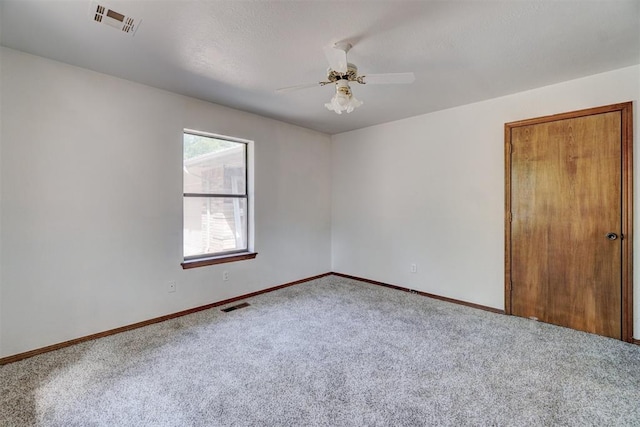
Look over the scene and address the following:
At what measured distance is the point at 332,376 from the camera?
2111 mm

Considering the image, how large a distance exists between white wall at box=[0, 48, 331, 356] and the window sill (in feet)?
0.24

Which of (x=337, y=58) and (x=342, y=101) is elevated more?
(x=337, y=58)

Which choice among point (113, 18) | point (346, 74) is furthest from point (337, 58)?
point (113, 18)

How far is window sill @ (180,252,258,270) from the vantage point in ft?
11.0

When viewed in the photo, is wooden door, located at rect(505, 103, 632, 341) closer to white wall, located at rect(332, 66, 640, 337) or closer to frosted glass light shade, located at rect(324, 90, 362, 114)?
white wall, located at rect(332, 66, 640, 337)

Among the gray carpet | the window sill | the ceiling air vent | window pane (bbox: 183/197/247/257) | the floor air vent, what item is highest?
the ceiling air vent

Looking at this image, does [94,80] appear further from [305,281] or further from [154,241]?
[305,281]

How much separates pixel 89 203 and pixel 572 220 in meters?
4.55

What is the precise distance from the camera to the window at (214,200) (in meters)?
3.44

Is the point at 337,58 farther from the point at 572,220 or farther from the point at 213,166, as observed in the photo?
the point at 572,220

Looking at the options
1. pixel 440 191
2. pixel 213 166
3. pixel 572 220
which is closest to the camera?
pixel 572 220

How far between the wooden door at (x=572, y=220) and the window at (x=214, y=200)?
127 inches

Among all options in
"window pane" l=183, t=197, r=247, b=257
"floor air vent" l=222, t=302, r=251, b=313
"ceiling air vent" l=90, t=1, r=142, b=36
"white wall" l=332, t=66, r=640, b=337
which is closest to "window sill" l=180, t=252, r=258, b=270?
"window pane" l=183, t=197, r=247, b=257

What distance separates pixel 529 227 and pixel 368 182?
217 cm
